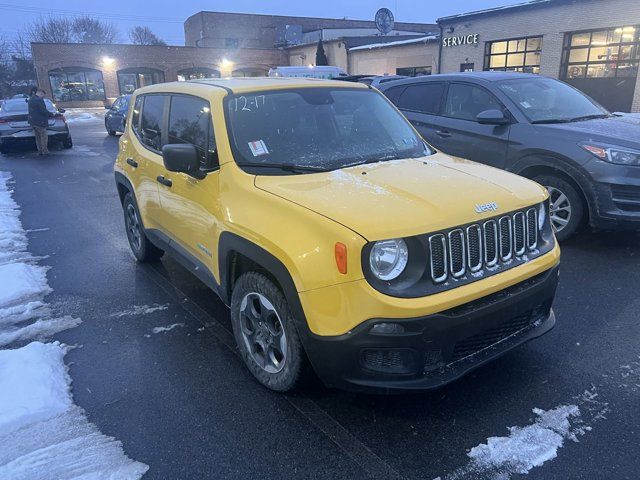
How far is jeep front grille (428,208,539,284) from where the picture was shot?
99.8 inches

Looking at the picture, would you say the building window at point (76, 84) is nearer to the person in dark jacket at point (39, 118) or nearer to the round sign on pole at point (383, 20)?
the round sign on pole at point (383, 20)

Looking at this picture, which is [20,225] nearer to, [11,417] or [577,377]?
[11,417]

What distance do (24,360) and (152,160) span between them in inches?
75.4

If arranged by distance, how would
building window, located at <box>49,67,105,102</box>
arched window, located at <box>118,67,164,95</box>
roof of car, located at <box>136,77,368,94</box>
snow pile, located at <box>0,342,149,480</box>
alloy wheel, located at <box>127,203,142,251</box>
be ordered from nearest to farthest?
snow pile, located at <box>0,342,149,480</box>, roof of car, located at <box>136,77,368,94</box>, alloy wheel, located at <box>127,203,142,251</box>, building window, located at <box>49,67,105,102</box>, arched window, located at <box>118,67,164,95</box>

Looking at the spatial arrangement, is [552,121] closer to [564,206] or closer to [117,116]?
[564,206]

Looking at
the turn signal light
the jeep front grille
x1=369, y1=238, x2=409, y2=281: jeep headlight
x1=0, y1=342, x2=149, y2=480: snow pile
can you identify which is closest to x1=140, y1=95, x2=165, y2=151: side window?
x1=0, y1=342, x2=149, y2=480: snow pile

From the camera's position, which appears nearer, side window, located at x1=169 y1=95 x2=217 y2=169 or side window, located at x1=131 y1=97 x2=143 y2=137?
side window, located at x1=169 y1=95 x2=217 y2=169

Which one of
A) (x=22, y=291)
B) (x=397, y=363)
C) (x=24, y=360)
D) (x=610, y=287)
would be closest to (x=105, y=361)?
(x=24, y=360)

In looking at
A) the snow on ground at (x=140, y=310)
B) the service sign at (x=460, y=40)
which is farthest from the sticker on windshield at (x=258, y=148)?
the service sign at (x=460, y=40)

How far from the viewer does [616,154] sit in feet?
16.4

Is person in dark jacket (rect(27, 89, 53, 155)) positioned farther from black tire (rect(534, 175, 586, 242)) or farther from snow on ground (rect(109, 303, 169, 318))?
black tire (rect(534, 175, 586, 242))

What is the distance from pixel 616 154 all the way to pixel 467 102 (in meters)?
2.03

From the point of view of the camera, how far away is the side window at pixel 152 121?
4391 mm

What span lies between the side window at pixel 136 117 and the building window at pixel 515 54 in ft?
60.4
